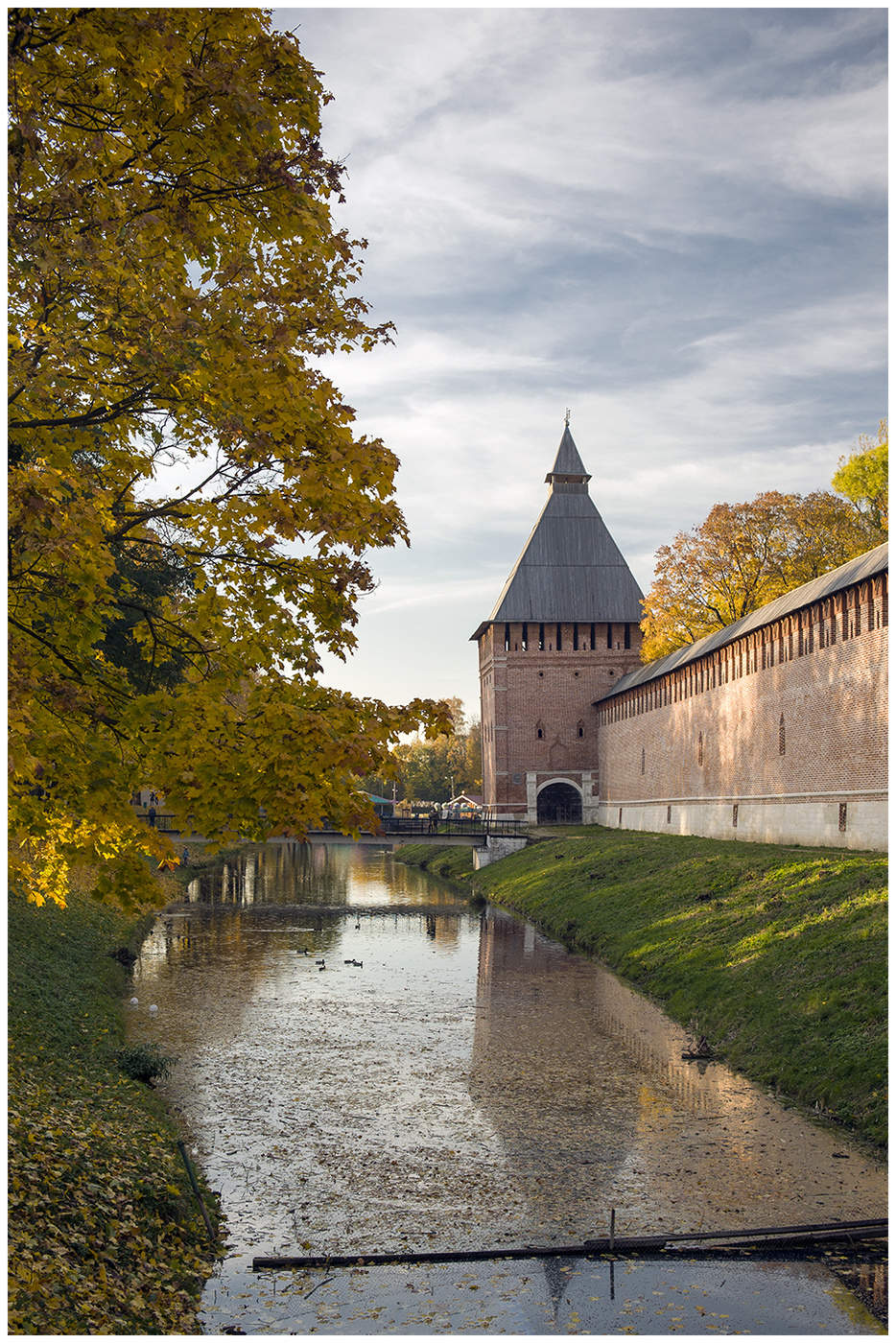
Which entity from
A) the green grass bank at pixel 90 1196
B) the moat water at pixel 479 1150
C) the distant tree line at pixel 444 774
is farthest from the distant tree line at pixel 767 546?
the distant tree line at pixel 444 774

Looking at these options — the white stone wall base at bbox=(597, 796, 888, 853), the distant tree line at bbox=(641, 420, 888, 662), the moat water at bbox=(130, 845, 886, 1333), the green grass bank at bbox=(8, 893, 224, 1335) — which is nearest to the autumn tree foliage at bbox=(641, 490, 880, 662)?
the distant tree line at bbox=(641, 420, 888, 662)

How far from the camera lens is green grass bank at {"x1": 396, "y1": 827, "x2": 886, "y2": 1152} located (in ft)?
42.5

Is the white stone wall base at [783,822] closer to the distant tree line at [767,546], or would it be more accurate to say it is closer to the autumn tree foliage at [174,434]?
the distant tree line at [767,546]

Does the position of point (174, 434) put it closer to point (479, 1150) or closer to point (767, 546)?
point (479, 1150)

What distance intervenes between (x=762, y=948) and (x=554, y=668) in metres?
37.0

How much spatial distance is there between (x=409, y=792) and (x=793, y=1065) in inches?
3085

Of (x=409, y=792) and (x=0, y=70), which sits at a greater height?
(x=0, y=70)

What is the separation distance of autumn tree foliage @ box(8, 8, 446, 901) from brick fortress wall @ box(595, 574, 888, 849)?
1812 centimetres

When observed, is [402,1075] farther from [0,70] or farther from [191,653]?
[0,70]

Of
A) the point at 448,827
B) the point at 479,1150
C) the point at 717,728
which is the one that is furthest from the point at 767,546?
the point at 479,1150

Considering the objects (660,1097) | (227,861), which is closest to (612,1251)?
(660,1097)

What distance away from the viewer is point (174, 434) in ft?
22.6

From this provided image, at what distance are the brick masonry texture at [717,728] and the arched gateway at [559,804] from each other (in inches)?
22.1

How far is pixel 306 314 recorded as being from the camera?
8117mm
